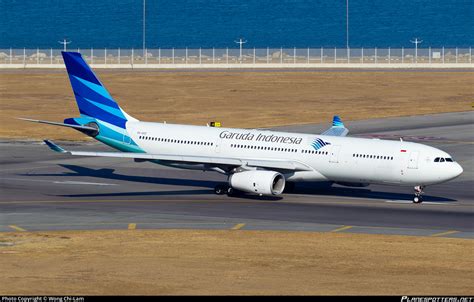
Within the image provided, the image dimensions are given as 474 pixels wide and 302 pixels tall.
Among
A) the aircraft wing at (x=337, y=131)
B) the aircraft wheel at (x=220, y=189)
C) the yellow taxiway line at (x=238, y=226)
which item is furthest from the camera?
the aircraft wing at (x=337, y=131)

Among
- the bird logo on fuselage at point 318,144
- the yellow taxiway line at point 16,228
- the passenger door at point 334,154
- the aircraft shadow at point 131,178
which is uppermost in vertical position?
the bird logo on fuselage at point 318,144

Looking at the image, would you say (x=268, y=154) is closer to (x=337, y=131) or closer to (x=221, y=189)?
(x=221, y=189)

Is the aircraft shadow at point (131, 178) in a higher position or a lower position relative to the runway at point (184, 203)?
higher

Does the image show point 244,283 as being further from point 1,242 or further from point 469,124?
point 469,124

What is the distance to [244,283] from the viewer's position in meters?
44.8

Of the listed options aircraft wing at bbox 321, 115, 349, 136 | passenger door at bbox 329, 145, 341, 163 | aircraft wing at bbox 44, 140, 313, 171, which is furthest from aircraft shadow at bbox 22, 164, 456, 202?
aircraft wing at bbox 321, 115, 349, 136

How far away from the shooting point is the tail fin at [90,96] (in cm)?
7700

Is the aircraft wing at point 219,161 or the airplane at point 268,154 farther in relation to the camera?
the aircraft wing at point 219,161

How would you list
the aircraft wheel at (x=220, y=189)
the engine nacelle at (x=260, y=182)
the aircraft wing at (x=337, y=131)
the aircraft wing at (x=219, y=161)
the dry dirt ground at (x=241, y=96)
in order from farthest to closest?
the dry dirt ground at (x=241, y=96) < the aircraft wing at (x=337, y=131) < the aircraft wheel at (x=220, y=189) < the aircraft wing at (x=219, y=161) < the engine nacelle at (x=260, y=182)

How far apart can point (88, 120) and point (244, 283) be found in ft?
117

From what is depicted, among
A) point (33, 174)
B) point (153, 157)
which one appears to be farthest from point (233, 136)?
point (33, 174)

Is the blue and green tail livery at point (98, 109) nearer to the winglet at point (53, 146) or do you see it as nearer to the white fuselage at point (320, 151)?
the white fuselage at point (320, 151)

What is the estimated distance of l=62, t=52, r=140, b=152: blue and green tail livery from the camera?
76375 mm

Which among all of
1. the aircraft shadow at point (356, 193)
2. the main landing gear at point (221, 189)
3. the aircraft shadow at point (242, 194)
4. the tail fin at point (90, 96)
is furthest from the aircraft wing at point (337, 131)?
the tail fin at point (90, 96)
